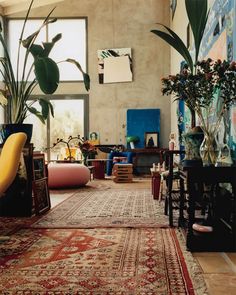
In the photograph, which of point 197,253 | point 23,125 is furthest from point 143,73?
point 197,253

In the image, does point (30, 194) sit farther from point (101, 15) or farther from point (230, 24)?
point (101, 15)

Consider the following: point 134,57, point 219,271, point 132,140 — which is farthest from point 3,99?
point 134,57

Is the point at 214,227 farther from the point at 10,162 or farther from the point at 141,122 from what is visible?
the point at 141,122

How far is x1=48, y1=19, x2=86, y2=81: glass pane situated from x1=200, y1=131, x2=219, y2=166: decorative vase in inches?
330

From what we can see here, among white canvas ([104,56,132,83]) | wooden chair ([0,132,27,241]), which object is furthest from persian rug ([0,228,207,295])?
white canvas ([104,56,132,83])

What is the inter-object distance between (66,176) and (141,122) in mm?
4418

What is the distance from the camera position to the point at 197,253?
2689mm

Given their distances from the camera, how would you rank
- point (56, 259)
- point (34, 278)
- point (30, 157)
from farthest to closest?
point (30, 157)
point (56, 259)
point (34, 278)

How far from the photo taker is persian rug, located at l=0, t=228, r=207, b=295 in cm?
199

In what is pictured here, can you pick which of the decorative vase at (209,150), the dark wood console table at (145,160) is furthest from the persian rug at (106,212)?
the dark wood console table at (145,160)

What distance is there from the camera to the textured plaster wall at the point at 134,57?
1079cm

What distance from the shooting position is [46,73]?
3.77 meters

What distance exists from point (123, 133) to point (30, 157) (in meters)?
6.73

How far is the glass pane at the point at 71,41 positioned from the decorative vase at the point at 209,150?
330 inches
